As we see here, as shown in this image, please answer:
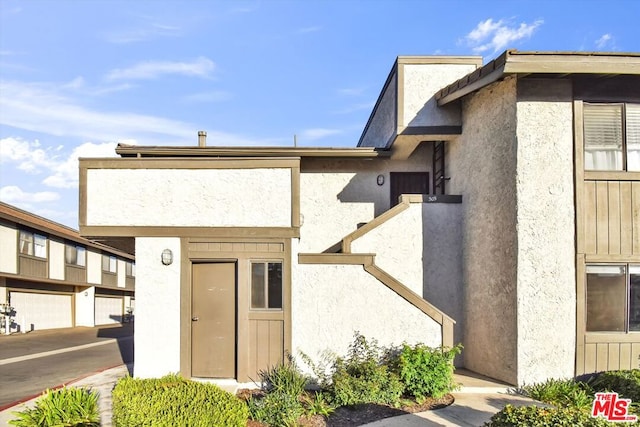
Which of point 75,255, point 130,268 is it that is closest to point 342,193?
point 75,255

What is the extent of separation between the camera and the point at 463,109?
401 inches

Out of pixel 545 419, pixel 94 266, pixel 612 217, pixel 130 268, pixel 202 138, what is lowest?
pixel 130 268

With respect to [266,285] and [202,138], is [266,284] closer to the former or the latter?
[266,285]

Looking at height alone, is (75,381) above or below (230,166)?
below

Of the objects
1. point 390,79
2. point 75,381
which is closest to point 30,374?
point 75,381

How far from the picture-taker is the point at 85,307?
29656 mm

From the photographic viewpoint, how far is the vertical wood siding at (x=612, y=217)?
8266 mm

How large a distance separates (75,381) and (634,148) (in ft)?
39.8

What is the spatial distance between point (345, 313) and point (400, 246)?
7.88 feet

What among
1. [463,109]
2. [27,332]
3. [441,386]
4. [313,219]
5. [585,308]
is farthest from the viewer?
[27,332]

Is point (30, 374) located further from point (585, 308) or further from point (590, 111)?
point (590, 111)

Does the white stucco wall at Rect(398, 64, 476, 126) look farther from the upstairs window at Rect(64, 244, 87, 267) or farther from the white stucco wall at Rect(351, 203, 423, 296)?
the upstairs window at Rect(64, 244, 87, 267)

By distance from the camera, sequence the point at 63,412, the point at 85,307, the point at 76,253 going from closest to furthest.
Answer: the point at 63,412 < the point at 76,253 < the point at 85,307

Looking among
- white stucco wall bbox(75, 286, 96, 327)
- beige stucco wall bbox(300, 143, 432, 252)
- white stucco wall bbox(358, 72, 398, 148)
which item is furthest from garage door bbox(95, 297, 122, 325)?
white stucco wall bbox(358, 72, 398, 148)
